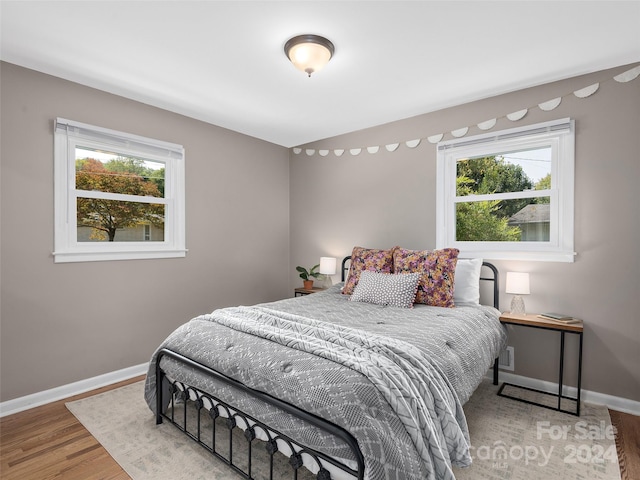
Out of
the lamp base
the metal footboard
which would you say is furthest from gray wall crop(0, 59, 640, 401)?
the metal footboard

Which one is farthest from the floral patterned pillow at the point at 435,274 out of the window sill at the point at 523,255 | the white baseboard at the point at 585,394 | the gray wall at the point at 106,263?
the gray wall at the point at 106,263

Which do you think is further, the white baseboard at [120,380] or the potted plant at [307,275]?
A: the potted plant at [307,275]

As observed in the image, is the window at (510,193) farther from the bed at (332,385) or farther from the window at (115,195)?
the window at (115,195)

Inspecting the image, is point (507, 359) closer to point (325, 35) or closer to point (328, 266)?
point (328, 266)

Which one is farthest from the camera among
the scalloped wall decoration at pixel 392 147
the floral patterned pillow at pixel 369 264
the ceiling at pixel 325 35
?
the scalloped wall decoration at pixel 392 147

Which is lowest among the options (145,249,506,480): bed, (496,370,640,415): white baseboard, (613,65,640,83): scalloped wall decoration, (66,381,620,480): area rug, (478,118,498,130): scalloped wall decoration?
(66,381,620,480): area rug

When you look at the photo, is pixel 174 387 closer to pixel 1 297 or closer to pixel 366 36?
pixel 1 297

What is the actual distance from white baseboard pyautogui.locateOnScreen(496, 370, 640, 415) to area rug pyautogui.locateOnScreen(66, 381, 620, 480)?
96mm

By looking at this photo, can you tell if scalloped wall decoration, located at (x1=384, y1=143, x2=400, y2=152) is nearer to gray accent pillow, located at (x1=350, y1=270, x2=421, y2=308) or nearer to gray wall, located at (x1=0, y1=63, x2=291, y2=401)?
gray accent pillow, located at (x1=350, y1=270, x2=421, y2=308)

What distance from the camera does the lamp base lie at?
2.85 meters

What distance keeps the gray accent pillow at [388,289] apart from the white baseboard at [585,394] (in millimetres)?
1144

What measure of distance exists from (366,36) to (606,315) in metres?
2.67

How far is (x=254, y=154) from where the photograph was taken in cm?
429

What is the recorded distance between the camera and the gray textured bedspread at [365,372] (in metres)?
1.35
